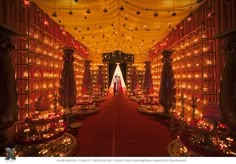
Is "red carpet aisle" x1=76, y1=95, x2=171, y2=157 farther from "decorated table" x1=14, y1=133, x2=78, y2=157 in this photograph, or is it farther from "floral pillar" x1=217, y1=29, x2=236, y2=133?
"floral pillar" x1=217, y1=29, x2=236, y2=133

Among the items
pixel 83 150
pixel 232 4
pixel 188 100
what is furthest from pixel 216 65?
pixel 83 150

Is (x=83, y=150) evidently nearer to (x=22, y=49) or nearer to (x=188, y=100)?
(x=22, y=49)

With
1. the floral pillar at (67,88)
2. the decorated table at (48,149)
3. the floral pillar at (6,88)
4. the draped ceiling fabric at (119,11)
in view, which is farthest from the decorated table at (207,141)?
the draped ceiling fabric at (119,11)

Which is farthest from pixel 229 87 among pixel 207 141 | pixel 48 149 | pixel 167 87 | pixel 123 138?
pixel 48 149

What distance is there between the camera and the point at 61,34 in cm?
773

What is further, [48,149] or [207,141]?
[48,149]

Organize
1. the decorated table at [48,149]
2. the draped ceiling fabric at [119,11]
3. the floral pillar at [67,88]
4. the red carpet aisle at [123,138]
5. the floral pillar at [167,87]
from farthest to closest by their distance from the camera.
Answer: the draped ceiling fabric at [119,11]
the floral pillar at [167,87]
the floral pillar at [67,88]
the red carpet aisle at [123,138]
the decorated table at [48,149]

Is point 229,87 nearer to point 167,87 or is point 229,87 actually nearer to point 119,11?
point 167,87

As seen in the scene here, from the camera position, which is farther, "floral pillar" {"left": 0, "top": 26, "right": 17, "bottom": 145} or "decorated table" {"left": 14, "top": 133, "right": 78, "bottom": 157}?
"decorated table" {"left": 14, "top": 133, "right": 78, "bottom": 157}

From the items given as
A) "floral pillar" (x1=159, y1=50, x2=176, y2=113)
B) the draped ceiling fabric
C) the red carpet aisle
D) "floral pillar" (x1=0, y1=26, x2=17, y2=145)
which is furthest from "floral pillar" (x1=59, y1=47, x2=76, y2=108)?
"floral pillar" (x1=159, y1=50, x2=176, y2=113)

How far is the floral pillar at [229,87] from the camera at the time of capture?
174cm

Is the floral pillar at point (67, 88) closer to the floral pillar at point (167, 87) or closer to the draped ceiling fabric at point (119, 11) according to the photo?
the draped ceiling fabric at point (119, 11)

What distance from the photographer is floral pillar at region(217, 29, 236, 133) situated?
68.6 inches

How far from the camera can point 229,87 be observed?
177 cm
